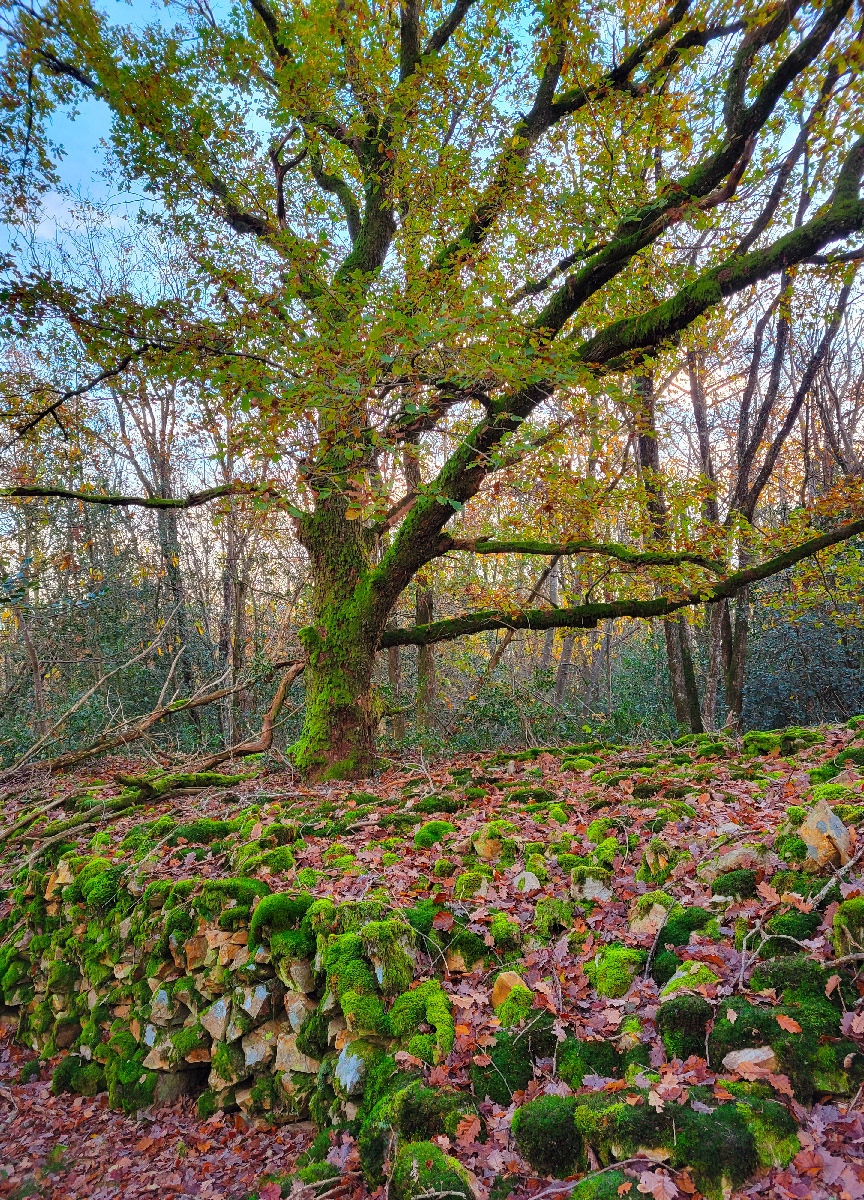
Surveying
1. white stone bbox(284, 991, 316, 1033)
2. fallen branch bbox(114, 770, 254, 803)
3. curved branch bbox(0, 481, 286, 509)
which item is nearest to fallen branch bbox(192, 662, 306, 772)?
fallen branch bbox(114, 770, 254, 803)

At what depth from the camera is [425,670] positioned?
10367 mm

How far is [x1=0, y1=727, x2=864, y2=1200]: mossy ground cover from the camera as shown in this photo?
2064 mm

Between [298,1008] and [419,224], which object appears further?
[419,224]

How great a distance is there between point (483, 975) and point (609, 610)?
15.2 feet

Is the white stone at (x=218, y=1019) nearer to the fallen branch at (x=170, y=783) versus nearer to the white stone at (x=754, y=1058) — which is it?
the white stone at (x=754, y=1058)

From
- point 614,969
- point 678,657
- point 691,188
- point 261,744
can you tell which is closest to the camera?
point 614,969

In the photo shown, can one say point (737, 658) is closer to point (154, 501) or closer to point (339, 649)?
point (339, 649)

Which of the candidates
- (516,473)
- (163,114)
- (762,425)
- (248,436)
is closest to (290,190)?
(163,114)

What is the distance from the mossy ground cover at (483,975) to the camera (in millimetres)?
2064

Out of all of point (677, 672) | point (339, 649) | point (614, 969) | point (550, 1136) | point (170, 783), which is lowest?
point (550, 1136)

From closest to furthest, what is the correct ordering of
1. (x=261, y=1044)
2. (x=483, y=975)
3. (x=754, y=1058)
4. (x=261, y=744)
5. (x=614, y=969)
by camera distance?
(x=754, y=1058)
(x=614, y=969)
(x=483, y=975)
(x=261, y=1044)
(x=261, y=744)

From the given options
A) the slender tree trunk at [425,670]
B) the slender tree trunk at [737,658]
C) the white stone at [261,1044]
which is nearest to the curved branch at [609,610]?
the slender tree trunk at [425,670]

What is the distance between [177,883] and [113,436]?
13200 millimetres

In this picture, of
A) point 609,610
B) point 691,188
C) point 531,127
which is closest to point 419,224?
point 531,127
